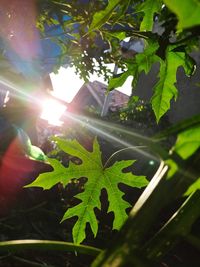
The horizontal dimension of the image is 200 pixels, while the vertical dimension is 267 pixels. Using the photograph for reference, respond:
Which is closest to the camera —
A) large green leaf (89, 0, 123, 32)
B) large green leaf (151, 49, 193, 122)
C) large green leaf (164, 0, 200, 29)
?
large green leaf (164, 0, 200, 29)

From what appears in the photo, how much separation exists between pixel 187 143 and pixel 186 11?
158 mm

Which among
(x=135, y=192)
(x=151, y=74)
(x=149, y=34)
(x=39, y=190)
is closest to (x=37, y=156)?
(x=39, y=190)

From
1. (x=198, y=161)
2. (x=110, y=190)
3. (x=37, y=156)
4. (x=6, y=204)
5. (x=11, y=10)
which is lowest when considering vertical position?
(x=6, y=204)

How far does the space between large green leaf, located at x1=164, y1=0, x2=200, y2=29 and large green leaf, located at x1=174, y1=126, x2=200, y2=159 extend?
140 mm

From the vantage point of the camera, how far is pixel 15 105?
789 centimetres

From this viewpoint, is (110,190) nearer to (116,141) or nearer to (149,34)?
(149,34)

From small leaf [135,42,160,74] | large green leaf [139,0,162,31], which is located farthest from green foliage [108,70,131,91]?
large green leaf [139,0,162,31]

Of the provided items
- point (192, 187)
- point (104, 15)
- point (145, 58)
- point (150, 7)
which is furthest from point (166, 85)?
point (192, 187)

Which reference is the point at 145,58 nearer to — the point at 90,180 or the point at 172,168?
the point at 90,180

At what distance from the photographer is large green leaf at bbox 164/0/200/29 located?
0.34 m

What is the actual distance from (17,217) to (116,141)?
429 centimetres

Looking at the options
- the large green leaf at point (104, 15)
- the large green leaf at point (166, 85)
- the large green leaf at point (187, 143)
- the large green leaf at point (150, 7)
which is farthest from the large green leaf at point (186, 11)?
the large green leaf at point (150, 7)

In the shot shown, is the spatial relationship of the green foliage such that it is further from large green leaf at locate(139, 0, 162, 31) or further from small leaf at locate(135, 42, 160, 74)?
large green leaf at locate(139, 0, 162, 31)

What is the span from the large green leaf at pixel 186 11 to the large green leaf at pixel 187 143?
140 mm
